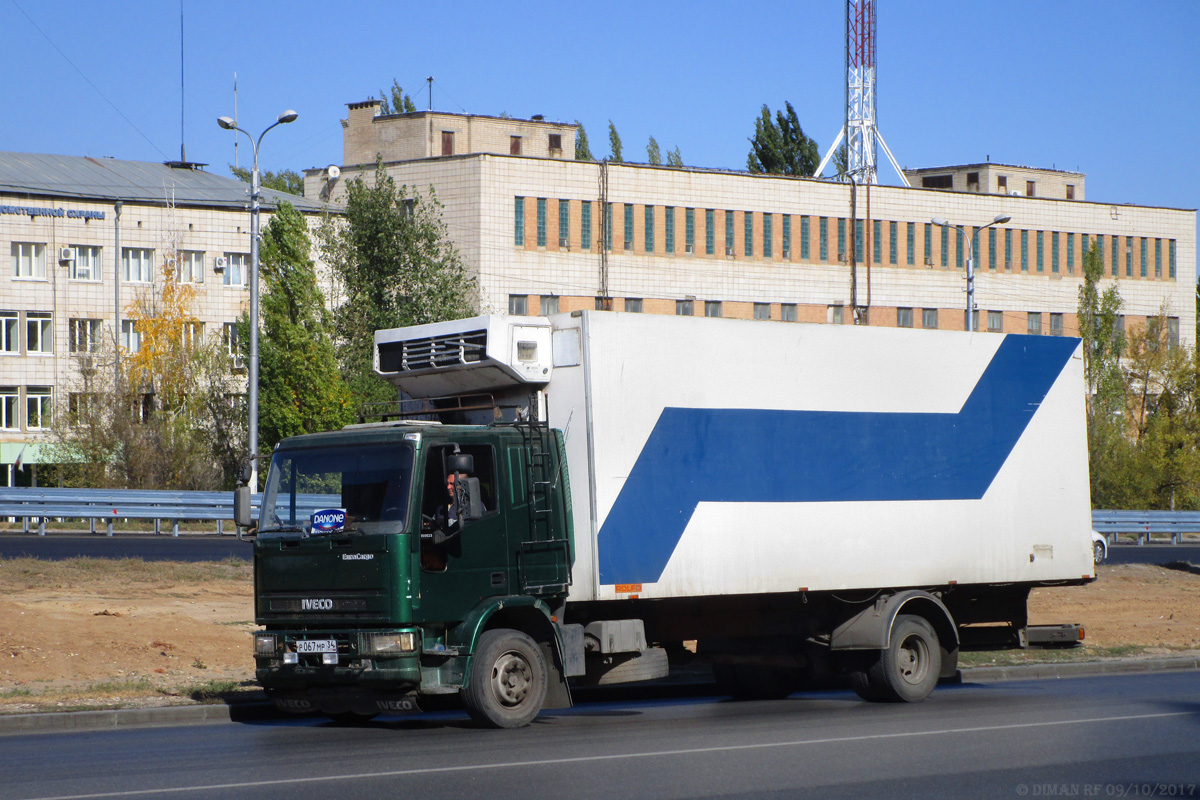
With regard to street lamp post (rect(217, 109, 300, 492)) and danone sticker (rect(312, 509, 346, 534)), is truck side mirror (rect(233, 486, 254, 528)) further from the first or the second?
street lamp post (rect(217, 109, 300, 492))

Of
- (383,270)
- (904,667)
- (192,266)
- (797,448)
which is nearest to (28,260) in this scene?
(192,266)

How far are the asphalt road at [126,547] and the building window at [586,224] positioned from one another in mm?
32924

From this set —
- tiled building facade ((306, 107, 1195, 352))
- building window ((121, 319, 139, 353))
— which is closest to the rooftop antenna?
tiled building facade ((306, 107, 1195, 352))

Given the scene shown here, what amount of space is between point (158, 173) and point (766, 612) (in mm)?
62329

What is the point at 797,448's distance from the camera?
1384 cm

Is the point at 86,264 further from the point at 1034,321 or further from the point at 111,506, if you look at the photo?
the point at 1034,321

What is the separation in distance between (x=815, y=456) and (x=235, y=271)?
55.4 meters

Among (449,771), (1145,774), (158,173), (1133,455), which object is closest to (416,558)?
(449,771)

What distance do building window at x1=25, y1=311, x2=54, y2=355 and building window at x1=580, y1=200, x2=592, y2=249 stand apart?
2331 centimetres

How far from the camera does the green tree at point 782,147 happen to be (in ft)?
281

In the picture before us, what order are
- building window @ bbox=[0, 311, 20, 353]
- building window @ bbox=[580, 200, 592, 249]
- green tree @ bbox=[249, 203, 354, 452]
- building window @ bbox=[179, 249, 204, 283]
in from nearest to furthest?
green tree @ bbox=[249, 203, 354, 452] < building window @ bbox=[0, 311, 20, 353] < building window @ bbox=[179, 249, 204, 283] < building window @ bbox=[580, 200, 592, 249]

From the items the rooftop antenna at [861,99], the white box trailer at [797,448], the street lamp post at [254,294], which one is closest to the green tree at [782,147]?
the rooftop antenna at [861,99]

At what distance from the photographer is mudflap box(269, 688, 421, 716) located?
11820 millimetres

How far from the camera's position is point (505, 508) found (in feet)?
40.5
